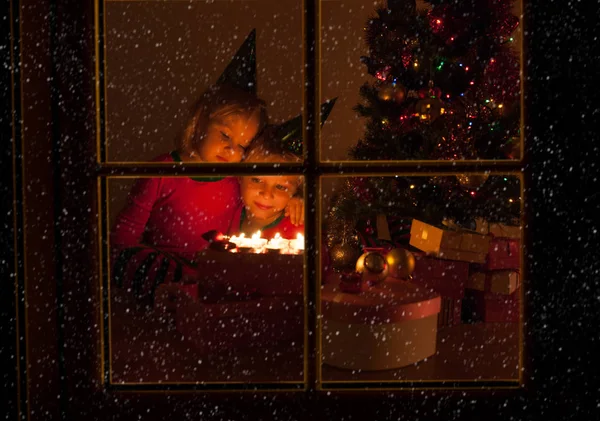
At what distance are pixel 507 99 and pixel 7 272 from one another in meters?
1.34

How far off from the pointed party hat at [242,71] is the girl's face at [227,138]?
0.29 ft

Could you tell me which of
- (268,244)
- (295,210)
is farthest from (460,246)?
(268,244)

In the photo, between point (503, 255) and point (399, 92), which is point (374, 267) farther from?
point (399, 92)

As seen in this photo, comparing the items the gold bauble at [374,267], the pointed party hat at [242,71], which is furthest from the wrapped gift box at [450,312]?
the pointed party hat at [242,71]

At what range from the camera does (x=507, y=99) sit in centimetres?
Answer: 159

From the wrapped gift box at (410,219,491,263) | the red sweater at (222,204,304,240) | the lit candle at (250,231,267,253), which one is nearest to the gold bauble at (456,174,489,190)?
the wrapped gift box at (410,219,491,263)

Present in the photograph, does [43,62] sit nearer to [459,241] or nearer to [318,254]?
[318,254]

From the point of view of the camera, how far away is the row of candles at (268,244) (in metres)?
1.16

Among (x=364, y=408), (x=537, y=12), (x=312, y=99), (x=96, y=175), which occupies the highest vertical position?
(x=537, y=12)

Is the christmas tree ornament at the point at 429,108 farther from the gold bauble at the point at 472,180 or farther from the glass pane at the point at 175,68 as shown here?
the glass pane at the point at 175,68

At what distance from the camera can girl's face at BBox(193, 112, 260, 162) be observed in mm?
1238

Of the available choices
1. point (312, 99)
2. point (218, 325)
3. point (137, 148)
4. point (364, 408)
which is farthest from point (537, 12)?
point (137, 148)

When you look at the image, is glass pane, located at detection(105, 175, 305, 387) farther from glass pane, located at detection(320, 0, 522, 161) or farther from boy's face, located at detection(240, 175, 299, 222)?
glass pane, located at detection(320, 0, 522, 161)

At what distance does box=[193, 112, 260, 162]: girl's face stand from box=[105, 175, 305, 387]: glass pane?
3.7 inches
